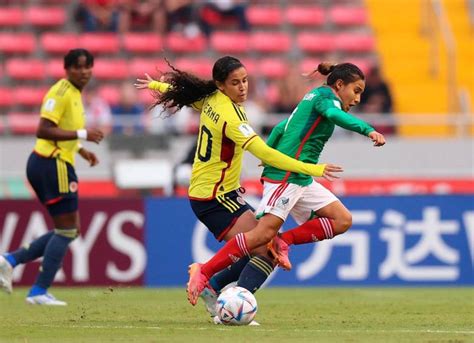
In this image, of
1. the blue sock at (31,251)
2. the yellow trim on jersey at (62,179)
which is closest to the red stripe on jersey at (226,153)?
the yellow trim on jersey at (62,179)

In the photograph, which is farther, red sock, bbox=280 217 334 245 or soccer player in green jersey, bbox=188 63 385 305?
red sock, bbox=280 217 334 245

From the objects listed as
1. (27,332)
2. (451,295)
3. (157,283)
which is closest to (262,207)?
(27,332)

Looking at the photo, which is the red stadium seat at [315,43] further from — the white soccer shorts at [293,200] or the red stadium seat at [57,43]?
the white soccer shorts at [293,200]

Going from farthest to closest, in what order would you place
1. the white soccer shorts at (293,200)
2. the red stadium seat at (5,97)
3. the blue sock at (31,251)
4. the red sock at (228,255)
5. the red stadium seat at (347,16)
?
the red stadium seat at (347,16)
the red stadium seat at (5,97)
the blue sock at (31,251)
the white soccer shorts at (293,200)
the red sock at (228,255)

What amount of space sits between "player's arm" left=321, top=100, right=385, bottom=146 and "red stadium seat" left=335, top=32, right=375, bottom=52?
38.5 ft

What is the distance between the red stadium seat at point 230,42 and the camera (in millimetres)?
20000

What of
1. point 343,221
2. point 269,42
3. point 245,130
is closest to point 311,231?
point 343,221

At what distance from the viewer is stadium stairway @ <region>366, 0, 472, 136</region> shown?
20.1 meters

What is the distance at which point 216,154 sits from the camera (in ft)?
30.2

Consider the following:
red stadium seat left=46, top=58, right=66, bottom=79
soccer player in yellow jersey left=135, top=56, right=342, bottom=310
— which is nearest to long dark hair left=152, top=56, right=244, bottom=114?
soccer player in yellow jersey left=135, top=56, right=342, bottom=310

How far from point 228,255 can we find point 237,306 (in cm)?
41

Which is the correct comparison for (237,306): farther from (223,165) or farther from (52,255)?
(52,255)

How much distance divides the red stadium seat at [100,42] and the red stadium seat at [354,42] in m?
3.79

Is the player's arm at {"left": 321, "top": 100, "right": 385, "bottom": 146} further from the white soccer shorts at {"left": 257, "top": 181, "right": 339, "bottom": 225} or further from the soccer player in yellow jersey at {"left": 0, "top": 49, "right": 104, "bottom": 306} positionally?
the soccer player in yellow jersey at {"left": 0, "top": 49, "right": 104, "bottom": 306}
